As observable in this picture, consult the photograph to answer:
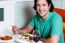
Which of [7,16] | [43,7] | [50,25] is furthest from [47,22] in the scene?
[7,16]

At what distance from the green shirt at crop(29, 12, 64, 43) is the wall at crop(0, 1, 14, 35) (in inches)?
9.4

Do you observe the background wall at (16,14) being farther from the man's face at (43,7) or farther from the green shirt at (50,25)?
the man's face at (43,7)

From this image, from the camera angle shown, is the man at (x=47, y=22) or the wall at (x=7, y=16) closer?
the man at (x=47, y=22)

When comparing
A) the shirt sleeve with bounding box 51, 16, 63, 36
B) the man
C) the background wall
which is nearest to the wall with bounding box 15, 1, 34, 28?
the background wall

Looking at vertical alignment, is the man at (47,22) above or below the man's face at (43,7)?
below

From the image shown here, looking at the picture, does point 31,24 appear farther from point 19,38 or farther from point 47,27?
point 19,38

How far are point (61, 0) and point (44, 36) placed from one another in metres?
0.78

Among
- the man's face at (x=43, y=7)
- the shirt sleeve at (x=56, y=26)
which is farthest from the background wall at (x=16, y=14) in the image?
the shirt sleeve at (x=56, y=26)

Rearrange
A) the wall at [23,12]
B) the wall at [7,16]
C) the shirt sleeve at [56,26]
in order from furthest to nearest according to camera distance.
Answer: the wall at [23,12] < the wall at [7,16] < the shirt sleeve at [56,26]

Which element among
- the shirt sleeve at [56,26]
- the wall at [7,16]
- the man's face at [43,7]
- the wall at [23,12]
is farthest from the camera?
the wall at [23,12]

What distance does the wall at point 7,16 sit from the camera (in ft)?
5.46

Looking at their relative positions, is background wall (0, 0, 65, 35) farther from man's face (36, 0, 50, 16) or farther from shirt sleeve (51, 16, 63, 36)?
shirt sleeve (51, 16, 63, 36)

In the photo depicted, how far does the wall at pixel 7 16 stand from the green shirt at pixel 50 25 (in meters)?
0.24

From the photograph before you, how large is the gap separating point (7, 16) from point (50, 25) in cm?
A: 48
